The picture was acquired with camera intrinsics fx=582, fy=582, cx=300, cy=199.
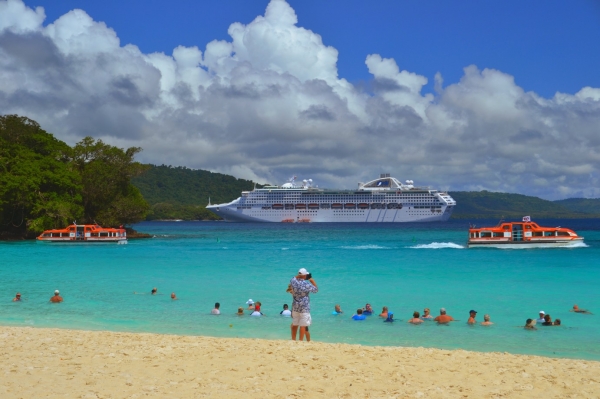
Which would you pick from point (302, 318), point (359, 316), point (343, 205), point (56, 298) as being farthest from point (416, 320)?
point (343, 205)

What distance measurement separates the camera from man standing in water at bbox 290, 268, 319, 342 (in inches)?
393

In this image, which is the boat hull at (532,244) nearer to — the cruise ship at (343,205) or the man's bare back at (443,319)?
the man's bare back at (443,319)

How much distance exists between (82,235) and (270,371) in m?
43.4

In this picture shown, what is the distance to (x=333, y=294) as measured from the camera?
1905 cm

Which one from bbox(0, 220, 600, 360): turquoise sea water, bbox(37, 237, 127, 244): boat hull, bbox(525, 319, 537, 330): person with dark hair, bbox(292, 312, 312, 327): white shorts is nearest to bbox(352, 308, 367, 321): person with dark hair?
bbox(0, 220, 600, 360): turquoise sea water

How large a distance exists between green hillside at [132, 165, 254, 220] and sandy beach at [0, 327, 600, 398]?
14327 cm

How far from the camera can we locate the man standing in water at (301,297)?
9.98 meters

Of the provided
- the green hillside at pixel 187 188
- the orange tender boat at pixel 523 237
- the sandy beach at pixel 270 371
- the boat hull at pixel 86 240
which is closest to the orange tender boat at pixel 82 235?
the boat hull at pixel 86 240

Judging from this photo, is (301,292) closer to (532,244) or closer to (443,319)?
(443,319)

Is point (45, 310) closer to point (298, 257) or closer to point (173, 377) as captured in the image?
point (173, 377)

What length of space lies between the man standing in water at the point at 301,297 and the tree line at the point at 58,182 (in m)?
42.2

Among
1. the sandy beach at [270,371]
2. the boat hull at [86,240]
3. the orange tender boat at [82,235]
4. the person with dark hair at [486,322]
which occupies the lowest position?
the person with dark hair at [486,322]

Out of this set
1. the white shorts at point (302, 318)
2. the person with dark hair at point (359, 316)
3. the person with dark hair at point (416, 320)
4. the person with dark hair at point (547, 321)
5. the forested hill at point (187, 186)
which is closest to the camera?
the white shorts at point (302, 318)

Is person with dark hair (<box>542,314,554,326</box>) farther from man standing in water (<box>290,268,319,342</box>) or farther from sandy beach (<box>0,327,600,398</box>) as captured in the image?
man standing in water (<box>290,268,319,342</box>)
